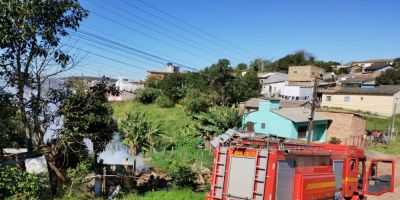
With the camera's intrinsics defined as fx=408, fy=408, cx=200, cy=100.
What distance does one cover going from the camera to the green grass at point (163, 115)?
43963mm

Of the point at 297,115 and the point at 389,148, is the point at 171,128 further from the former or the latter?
the point at 389,148

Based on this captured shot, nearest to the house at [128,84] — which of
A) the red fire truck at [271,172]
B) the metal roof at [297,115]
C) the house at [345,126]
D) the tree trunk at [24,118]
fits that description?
the metal roof at [297,115]

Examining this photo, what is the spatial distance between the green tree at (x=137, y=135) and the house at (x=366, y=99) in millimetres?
30508

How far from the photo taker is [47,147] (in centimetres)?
1488

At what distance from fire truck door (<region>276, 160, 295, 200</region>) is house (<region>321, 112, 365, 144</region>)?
2570cm

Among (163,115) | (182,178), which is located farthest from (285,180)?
(163,115)

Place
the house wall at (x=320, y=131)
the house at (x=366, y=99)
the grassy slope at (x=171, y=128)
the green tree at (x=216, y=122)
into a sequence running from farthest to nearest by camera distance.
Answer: the house at (x=366, y=99) < the house wall at (x=320, y=131) < the green tree at (x=216, y=122) < the grassy slope at (x=171, y=128)

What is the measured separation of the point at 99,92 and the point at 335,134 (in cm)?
2723

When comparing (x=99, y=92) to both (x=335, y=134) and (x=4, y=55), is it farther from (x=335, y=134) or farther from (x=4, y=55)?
(x=335, y=134)

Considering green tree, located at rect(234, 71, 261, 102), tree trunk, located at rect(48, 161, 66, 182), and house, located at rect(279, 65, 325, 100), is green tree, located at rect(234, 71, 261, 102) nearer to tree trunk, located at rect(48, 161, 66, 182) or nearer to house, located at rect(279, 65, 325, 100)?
house, located at rect(279, 65, 325, 100)

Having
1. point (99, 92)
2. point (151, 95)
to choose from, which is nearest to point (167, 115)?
point (151, 95)

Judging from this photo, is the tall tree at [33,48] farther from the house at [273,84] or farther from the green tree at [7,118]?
the house at [273,84]

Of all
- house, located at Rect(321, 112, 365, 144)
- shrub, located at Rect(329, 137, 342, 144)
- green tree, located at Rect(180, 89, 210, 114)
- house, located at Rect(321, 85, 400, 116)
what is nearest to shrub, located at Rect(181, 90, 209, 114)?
green tree, located at Rect(180, 89, 210, 114)

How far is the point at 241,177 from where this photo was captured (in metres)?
11.6
